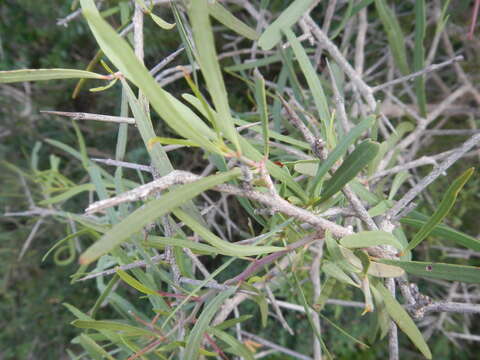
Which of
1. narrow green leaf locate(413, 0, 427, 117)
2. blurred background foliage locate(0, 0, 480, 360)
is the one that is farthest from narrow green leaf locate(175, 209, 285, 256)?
blurred background foliage locate(0, 0, 480, 360)

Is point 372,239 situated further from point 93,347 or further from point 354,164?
point 93,347

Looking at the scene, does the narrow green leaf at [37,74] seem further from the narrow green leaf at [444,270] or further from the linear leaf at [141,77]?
the narrow green leaf at [444,270]

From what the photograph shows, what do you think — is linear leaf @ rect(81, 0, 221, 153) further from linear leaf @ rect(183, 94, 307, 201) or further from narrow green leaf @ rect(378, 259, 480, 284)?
narrow green leaf @ rect(378, 259, 480, 284)

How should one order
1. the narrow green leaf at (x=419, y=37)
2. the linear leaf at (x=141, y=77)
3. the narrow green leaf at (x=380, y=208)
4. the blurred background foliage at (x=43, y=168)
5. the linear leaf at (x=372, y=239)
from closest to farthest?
the linear leaf at (x=141, y=77), the linear leaf at (x=372, y=239), the narrow green leaf at (x=380, y=208), the narrow green leaf at (x=419, y=37), the blurred background foliage at (x=43, y=168)

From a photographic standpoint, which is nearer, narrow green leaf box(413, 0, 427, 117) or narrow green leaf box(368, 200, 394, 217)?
narrow green leaf box(368, 200, 394, 217)

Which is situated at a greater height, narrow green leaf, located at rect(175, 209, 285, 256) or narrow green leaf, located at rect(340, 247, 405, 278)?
narrow green leaf, located at rect(175, 209, 285, 256)

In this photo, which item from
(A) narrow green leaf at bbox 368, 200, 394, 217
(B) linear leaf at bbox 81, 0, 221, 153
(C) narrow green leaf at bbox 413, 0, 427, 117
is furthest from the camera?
(C) narrow green leaf at bbox 413, 0, 427, 117

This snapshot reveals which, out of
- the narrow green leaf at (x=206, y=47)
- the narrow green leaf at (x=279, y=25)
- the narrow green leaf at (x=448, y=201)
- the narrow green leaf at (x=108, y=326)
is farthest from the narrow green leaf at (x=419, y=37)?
the narrow green leaf at (x=108, y=326)
